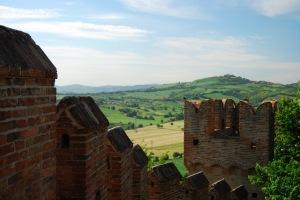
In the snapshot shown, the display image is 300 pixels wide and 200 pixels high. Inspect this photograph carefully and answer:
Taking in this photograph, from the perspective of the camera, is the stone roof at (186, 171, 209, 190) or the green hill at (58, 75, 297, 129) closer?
the stone roof at (186, 171, 209, 190)

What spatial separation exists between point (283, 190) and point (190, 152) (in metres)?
4.35

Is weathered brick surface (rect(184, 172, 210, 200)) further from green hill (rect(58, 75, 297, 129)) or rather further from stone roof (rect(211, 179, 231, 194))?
green hill (rect(58, 75, 297, 129))

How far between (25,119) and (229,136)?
16.8 m

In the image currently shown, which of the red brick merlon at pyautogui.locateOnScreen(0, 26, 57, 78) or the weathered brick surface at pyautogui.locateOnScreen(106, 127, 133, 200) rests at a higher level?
the red brick merlon at pyautogui.locateOnScreen(0, 26, 57, 78)

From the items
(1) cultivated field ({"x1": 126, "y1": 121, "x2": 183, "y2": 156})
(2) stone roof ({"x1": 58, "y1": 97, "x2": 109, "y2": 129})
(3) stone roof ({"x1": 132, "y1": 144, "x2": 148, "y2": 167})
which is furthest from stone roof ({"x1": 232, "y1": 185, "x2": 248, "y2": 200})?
(1) cultivated field ({"x1": 126, "y1": 121, "x2": 183, "y2": 156})

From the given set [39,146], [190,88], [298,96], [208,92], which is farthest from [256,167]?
[190,88]

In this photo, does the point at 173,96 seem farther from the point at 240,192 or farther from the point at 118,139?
the point at 118,139

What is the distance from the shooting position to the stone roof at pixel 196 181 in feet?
42.4

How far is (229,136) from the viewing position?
1991cm

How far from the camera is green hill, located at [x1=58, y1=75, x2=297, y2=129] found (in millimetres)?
97062

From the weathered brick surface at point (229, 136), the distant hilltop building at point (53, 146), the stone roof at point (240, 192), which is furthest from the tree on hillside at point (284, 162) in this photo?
the distant hilltop building at point (53, 146)

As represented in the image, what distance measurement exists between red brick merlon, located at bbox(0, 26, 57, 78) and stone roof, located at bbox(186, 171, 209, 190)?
29.7ft

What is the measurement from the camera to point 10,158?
3494mm

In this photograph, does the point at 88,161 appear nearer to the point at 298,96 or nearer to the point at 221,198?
the point at 221,198
